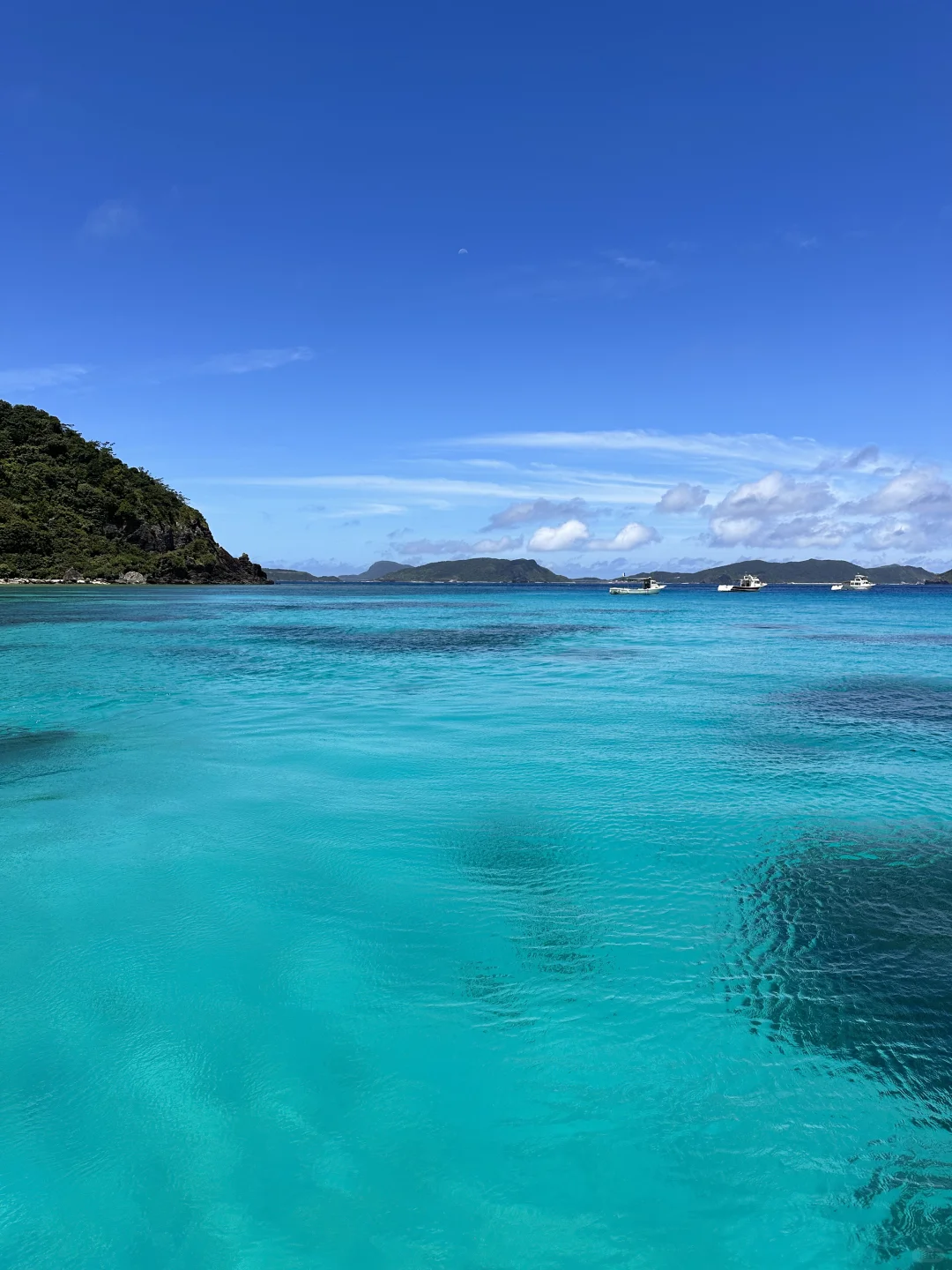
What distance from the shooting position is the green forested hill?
11481cm

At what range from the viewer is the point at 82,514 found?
127688 mm

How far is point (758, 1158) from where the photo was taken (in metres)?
4.41

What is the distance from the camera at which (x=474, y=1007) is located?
19.6 ft

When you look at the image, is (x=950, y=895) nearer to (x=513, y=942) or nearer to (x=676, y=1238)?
(x=513, y=942)

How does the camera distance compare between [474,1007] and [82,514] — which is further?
[82,514]

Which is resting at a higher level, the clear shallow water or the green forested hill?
the green forested hill

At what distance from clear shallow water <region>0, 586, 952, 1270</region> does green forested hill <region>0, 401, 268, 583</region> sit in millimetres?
117954

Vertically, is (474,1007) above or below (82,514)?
below

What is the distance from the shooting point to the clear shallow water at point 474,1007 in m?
4.05

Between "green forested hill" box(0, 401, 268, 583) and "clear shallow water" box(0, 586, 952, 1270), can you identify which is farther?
"green forested hill" box(0, 401, 268, 583)

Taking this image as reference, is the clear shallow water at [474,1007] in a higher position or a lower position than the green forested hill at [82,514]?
lower

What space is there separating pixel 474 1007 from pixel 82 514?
142m

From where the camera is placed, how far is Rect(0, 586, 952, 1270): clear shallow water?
13.3 ft

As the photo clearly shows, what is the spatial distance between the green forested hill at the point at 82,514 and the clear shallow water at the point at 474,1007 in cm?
11795
